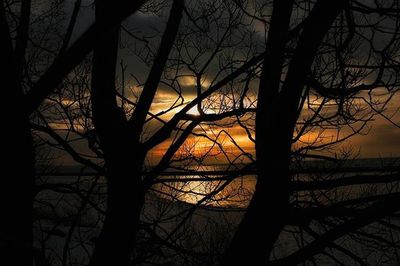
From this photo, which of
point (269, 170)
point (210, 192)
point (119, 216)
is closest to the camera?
point (269, 170)

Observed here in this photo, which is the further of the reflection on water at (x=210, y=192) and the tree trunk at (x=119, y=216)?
the reflection on water at (x=210, y=192)

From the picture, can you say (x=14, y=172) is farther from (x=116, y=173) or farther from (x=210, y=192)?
(x=210, y=192)

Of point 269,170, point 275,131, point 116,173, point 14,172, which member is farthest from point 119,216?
point 275,131

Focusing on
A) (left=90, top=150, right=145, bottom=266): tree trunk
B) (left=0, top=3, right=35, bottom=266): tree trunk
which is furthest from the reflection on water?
(left=0, top=3, right=35, bottom=266): tree trunk

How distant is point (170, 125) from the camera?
3115 millimetres

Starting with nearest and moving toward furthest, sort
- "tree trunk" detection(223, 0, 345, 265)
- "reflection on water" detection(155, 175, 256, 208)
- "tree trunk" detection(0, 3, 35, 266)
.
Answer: "tree trunk" detection(223, 0, 345, 265) → "tree trunk" detection(0, 3, 35, 266) → "reflection on water" detection(155, 175, 256, 208)

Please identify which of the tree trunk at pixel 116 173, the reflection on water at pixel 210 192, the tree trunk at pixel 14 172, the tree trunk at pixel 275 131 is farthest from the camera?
the reflection on water at pixel 210 192

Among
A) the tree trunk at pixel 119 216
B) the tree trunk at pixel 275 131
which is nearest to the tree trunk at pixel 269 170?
the tree trunk at pixel 275 131

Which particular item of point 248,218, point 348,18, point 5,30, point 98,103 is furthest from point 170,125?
point 348,18

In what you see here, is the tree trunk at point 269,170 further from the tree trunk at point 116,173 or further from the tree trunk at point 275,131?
the tree trunk at point 116,173

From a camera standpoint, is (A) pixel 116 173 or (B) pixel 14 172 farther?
(A) pixel 116 173

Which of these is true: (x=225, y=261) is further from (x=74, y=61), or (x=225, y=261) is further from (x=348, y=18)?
(x=348, y=18)

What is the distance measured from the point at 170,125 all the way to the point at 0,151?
3.96 feet

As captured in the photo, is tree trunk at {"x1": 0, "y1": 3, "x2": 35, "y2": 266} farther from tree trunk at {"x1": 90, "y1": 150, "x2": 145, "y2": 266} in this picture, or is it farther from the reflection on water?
the reflection on water
